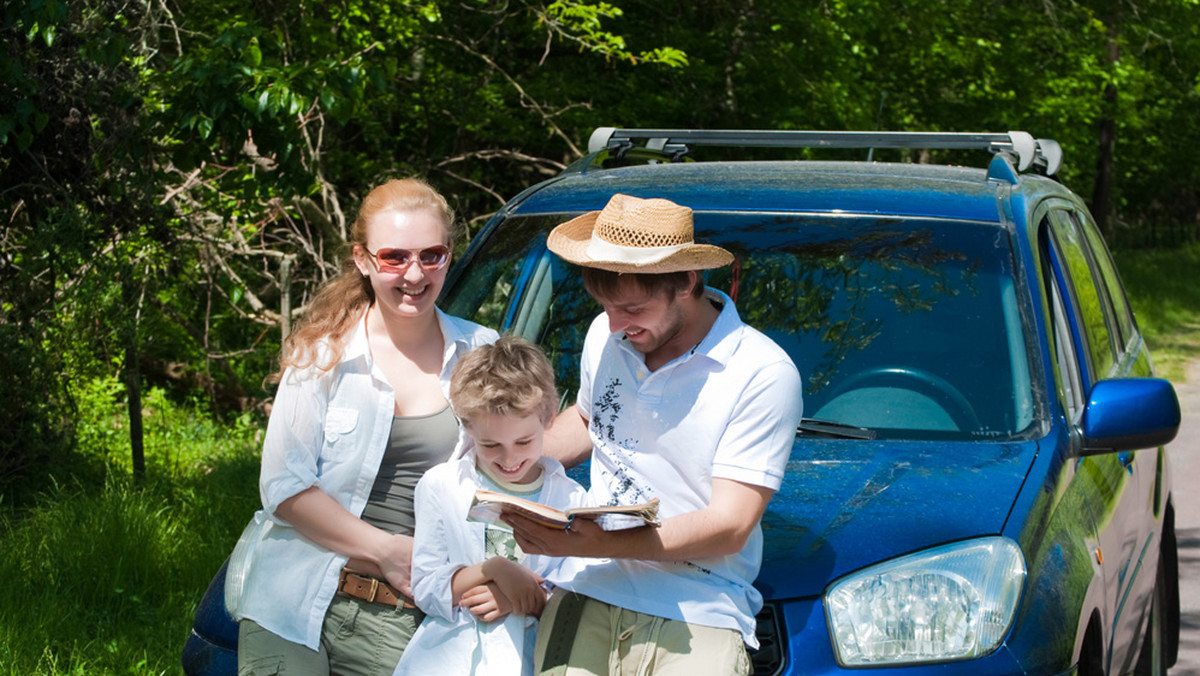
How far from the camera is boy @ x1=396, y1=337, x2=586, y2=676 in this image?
2580 millimetres

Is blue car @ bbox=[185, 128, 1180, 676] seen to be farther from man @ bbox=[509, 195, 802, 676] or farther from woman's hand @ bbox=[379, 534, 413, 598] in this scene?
woman's hand @ bbox=[379, 534, 413, 598]

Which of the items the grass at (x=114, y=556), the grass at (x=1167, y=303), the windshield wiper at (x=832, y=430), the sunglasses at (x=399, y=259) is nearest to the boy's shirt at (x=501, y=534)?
the sunglasses at (x=399, y=259)

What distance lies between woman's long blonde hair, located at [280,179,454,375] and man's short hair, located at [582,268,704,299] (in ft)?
1.36

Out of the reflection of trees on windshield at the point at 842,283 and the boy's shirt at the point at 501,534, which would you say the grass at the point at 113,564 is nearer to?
the boy's shirt at the point at 501,534

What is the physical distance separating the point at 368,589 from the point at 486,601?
28 centimetres

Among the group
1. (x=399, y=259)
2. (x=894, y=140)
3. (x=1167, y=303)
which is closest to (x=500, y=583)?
(x=399, y=259)

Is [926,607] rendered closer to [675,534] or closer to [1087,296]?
[675,534]

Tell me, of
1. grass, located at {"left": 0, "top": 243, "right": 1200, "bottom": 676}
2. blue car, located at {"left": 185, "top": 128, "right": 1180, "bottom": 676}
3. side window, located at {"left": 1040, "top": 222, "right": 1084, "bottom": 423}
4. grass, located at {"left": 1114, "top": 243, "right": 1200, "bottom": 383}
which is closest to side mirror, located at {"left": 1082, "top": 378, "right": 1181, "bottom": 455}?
blue car, located at {"left": 185, "top": 128, "right": 1180, "bottom": 676}

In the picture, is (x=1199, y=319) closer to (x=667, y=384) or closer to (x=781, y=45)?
(x=781, y=45)

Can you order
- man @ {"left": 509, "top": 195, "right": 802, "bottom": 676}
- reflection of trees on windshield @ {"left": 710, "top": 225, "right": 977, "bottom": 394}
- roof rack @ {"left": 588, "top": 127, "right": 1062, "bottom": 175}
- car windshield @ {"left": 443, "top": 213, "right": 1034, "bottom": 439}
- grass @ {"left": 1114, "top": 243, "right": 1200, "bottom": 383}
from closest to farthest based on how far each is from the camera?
man @ {"left": 509, "top": 195, "right": 802, "bottom": 676}
car windshield @ {"left": 443, "top": 213, "right": 1034, "bottom": 439}
reflection of trees on windshield @ {"left": 710, "top": 225, "right": 977, "bottom": 394}
roof rack @ {"left": 588, "top": 127, "right": 1062, "bottom": 175}
grass @ {"left": 1114, "top": 243, "right": 1200, "bottom": 383}

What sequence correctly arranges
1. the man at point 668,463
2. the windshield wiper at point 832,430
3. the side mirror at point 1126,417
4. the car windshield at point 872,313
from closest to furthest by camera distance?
1. the man at point 668,463
2. the side mirror at point 1126,417
3. the windshield wiper at point 832,430
4. the car windshield at point 872,313

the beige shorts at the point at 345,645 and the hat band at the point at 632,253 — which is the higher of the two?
the hat band at the point at 632,253

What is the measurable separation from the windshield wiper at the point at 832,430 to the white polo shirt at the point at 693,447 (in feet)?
2.69

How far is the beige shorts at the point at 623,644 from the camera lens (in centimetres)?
245
